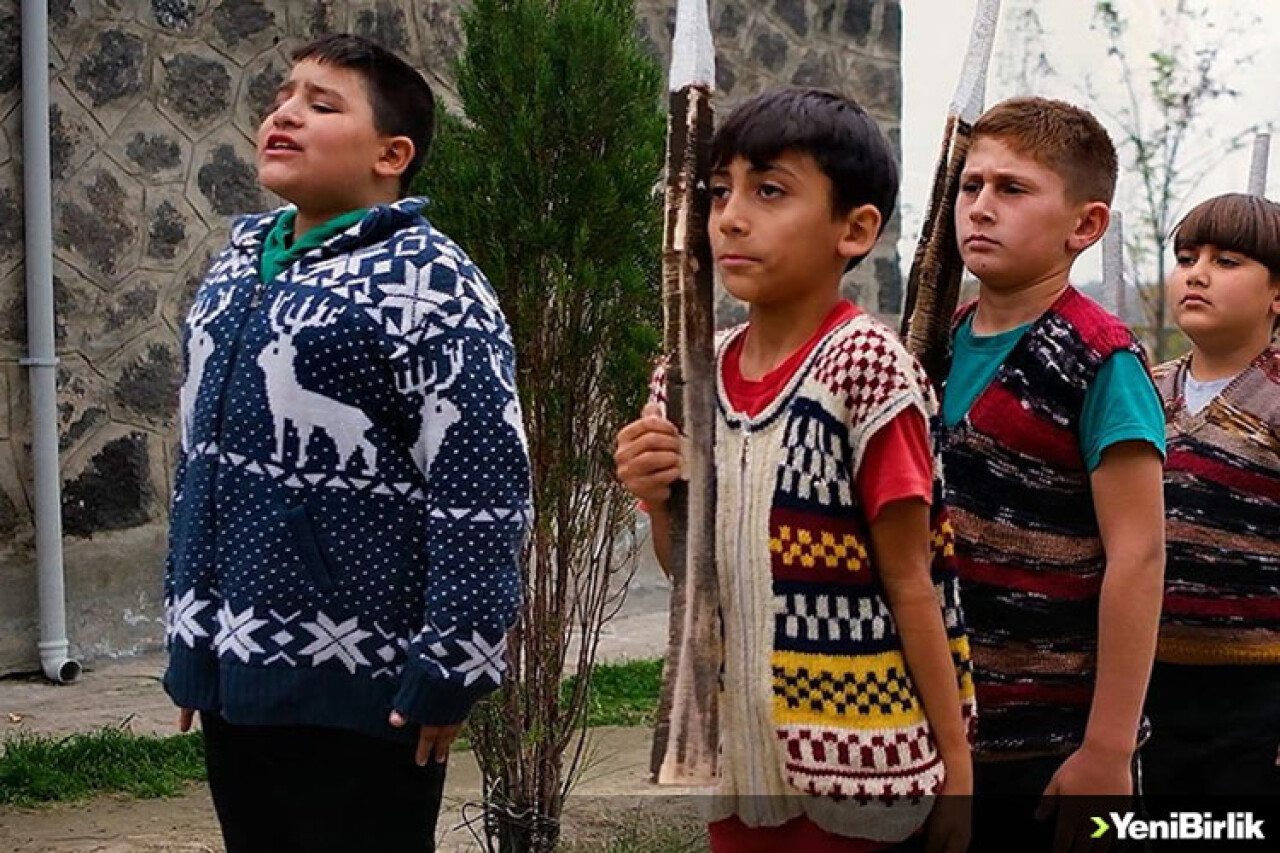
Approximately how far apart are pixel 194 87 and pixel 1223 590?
4.51 meters

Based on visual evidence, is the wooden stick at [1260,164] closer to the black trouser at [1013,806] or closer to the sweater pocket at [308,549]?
the black trouser at [1013,806]

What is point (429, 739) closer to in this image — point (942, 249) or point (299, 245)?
point (299, 245)

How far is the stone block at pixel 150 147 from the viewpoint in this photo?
644 cm

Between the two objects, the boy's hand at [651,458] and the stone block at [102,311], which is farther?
the stone block at [102,311]

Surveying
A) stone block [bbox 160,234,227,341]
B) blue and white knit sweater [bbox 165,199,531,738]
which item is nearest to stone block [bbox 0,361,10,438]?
stone block [bbox 160,234,227,341]

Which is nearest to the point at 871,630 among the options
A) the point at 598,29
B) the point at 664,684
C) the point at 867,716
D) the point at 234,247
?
the point at 867,716

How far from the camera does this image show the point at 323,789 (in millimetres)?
2576

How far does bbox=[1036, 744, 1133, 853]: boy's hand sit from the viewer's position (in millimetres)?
2551

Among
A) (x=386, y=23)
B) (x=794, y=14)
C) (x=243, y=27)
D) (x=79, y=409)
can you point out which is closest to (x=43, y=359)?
(x=79, y=409)

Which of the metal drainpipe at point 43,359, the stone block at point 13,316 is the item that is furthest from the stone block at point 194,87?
the stone block at point 13,316

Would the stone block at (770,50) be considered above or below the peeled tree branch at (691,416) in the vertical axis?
above

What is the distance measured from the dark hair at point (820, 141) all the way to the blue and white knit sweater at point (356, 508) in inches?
20.6

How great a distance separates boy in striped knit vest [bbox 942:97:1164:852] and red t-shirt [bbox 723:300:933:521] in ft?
1.41

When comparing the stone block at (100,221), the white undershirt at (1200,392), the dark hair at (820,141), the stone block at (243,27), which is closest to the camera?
the dark hair at (820,141)
